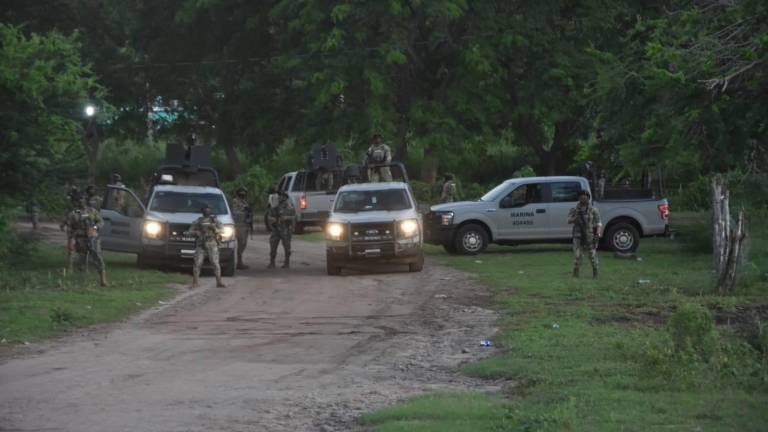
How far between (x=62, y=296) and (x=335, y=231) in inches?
284

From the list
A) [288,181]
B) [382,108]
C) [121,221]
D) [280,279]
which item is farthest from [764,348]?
[382,108]

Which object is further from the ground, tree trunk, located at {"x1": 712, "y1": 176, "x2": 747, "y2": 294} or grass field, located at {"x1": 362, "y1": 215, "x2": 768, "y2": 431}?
tree trunk, located at {"x1": 712, "y1": 176, "x2": 747, "y2": 294}

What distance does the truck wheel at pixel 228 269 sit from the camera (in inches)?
1038

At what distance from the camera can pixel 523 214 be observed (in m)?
30.5

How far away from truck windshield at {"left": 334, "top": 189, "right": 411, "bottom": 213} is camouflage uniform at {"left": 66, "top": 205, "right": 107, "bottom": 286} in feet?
20.1

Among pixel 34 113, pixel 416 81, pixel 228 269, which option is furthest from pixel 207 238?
pixel 416 81

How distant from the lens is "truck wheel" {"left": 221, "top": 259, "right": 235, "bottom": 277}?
86.5 ft

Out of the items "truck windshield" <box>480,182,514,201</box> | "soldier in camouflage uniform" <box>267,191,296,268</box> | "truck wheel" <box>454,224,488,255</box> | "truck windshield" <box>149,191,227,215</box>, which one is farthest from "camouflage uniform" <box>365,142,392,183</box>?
"truck windshield" <box>149,191,227,215</box>

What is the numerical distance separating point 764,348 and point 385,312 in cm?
769

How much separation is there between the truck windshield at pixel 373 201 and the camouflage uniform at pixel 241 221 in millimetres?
2394

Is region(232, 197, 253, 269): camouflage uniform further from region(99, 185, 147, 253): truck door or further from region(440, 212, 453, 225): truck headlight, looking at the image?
region(440, 212, 453, 225): truck headlight

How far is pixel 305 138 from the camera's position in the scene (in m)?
46.1

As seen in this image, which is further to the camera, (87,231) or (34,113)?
(34,113)

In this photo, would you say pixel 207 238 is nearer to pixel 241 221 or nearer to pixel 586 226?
pixel 241 221
